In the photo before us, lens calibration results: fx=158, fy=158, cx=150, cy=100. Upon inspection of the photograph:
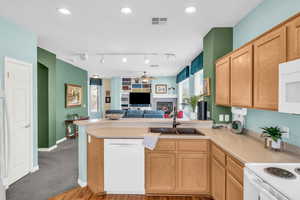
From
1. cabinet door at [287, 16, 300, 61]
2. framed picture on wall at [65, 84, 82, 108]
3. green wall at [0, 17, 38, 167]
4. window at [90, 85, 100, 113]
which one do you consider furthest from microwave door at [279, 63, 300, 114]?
window at [90, 85, 100, 113]

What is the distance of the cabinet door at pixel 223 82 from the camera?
7.64ft

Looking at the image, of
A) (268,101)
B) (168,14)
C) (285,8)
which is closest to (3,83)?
(168,14)

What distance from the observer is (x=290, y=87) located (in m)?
1.17

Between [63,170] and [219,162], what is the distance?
2.94m

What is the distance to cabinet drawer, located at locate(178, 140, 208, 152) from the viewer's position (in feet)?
7.44

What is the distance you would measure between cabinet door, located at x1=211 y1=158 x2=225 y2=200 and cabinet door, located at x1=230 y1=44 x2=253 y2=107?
831 mm

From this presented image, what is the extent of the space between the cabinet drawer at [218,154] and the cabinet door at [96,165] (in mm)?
1575

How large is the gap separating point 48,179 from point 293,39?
153 inches

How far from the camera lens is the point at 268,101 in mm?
1537

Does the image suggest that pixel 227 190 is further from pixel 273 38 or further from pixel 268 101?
pixel 273 38

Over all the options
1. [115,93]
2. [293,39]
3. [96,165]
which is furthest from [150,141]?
[115,93]

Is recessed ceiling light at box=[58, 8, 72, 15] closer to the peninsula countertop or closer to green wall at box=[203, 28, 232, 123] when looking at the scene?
the peninsula countertop

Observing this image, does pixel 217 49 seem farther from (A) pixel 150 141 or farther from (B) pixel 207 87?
(A) pixel 150 141

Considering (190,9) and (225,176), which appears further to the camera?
(190,9)
